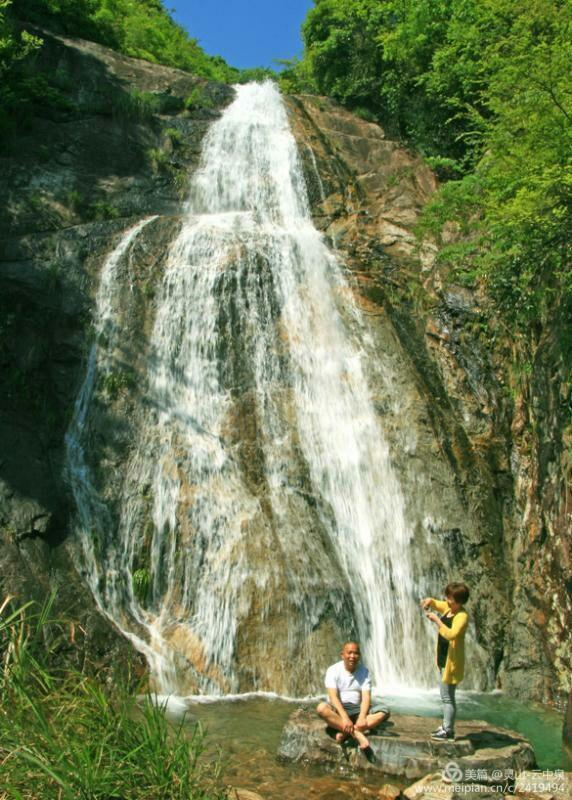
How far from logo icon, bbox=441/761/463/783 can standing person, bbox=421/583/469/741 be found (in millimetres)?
358

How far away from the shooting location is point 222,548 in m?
9.73

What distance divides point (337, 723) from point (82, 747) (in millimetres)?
3222

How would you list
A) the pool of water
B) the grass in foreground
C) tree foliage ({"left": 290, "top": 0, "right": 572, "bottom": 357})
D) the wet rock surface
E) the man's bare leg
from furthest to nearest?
1. tree foliage ({"left": 290, "top": 0, "right": 572, "bottom": 357})
2. the wet rock surface
3. the man's bare leg
4. the pool of water
5. the grass in foreground

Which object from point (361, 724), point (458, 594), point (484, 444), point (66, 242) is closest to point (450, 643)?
point (458, 594)

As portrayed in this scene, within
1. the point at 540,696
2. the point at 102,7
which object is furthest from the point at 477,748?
the point at 102,7

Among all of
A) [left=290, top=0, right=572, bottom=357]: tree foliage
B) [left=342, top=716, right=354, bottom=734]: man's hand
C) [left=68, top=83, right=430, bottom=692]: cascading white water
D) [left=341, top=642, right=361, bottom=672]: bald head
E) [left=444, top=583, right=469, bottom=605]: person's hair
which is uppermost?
[left=290, top=0, right=572, bottom=357]: tree foliage

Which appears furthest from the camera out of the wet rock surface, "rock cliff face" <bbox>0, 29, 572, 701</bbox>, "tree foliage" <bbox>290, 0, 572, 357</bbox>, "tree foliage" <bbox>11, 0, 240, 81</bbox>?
"tree foliage" <bbox>11, 0, 240, 81</bbox>

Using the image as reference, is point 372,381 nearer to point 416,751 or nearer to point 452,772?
point 416,751

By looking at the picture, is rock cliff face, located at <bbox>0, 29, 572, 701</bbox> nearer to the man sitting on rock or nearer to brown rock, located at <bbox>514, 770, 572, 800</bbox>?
the man sitting on rock

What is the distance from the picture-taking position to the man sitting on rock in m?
6.16

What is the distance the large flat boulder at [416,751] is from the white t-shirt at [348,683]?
0.32 meters

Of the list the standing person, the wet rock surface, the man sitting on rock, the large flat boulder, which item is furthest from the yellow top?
the wet rock surface

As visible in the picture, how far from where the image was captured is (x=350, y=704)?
253 inches

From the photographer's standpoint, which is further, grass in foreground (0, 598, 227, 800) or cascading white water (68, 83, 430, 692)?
cascading white water (68, 83, 430, 692)
